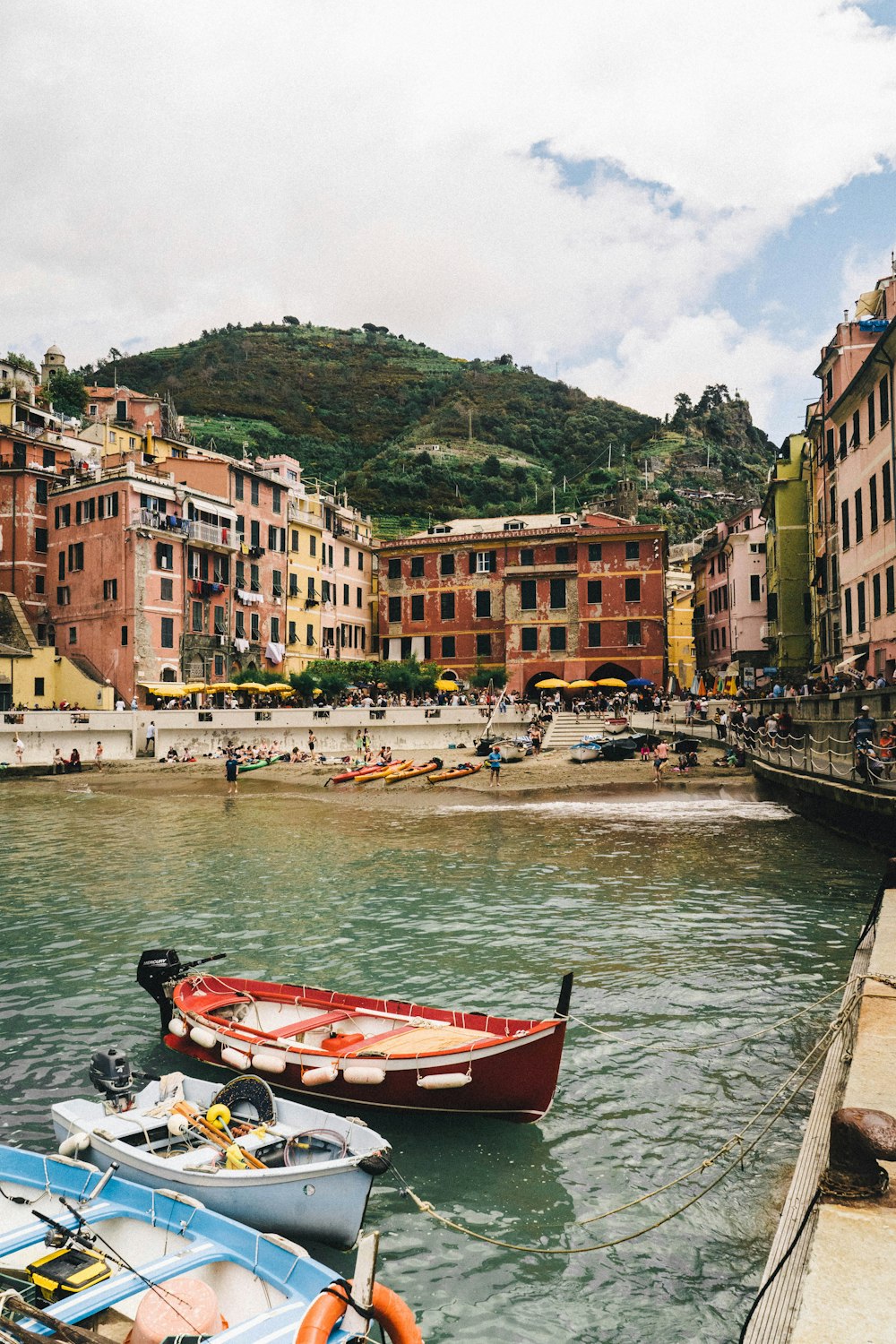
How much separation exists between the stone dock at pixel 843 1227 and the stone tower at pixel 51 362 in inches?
3750

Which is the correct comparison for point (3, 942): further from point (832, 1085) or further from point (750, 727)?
point (750, 727)

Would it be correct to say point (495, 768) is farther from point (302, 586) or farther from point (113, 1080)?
point (113, 1080)

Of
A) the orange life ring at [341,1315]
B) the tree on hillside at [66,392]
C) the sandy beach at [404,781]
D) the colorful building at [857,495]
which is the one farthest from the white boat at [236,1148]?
the tree on hillside at [66,392]

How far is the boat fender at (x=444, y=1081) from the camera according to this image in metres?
9.52

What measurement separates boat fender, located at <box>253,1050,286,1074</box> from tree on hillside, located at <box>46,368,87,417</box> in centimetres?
8357

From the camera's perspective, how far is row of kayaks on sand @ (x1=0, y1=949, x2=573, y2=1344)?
6.10 m

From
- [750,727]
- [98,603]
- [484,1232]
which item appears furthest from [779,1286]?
[98,603]

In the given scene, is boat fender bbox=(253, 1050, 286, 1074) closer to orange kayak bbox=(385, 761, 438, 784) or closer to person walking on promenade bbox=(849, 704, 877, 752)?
person walking on promenade bbox=(849, 704, 877, 752)

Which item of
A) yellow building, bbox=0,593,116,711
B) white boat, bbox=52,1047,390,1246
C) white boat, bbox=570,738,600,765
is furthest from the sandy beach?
white boat, bbox=52,1047,390,1246

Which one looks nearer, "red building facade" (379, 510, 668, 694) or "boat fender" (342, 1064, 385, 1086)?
"boat fender" (342, 1064, 385, 1086)

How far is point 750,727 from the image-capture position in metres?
42.7

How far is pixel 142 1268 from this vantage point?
6527 mm

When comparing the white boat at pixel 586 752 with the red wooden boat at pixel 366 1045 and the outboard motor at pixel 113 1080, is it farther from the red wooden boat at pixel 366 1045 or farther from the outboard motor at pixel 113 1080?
the outboard motor at pixel 113 1080

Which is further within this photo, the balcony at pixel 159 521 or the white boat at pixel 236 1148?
the balcony at pixel 159 521
